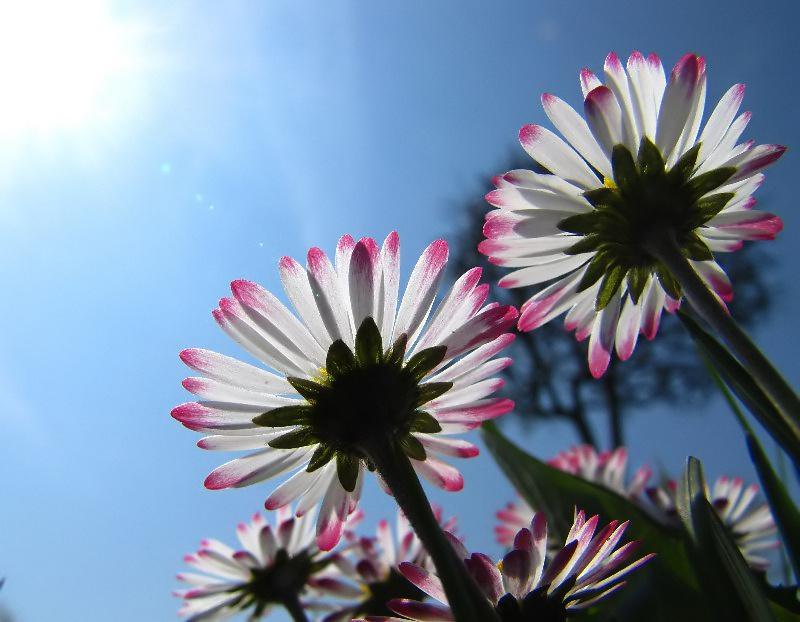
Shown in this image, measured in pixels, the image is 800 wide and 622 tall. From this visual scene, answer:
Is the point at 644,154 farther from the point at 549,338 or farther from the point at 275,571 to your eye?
the point at 549,338

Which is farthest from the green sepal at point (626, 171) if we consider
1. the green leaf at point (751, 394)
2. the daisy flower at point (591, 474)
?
the daisy flower at point (591, 474)

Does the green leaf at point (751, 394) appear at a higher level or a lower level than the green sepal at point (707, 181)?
lower

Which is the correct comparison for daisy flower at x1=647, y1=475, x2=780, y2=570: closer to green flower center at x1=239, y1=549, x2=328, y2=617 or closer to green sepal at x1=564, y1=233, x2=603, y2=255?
green flower center at x1=239, y1=549, x2=328, y2=617

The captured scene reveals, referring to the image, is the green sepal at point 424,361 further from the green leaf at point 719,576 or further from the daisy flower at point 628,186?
the green leaf at point 719,576

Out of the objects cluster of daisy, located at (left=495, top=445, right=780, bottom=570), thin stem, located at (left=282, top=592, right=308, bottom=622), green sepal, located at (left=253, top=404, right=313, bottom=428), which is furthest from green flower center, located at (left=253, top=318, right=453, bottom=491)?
cluster of daisy, located at (left=495, top=445, right=780, bottom=570)

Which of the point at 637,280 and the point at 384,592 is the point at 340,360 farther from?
the point at 384,592

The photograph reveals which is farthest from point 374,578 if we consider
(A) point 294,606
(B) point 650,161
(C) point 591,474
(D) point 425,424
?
(C) point 591,474
